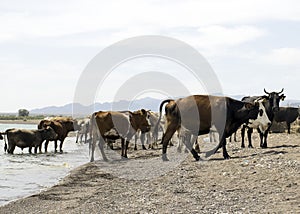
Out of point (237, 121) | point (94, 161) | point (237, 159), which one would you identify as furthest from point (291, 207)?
A: point (94, 161)

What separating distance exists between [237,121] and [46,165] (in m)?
8.63

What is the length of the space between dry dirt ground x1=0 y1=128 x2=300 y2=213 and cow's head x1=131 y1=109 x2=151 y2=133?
7940 millimetres

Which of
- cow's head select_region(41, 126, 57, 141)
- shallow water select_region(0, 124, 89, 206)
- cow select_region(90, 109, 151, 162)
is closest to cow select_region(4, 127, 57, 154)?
cow's head select_region(41, 126, 57, 141)

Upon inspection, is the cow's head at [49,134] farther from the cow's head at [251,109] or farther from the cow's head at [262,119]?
the cow's head at [251,109]

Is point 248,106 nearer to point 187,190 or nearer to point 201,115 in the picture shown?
point 201,115

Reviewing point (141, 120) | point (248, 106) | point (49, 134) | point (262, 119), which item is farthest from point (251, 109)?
point (49, 134)

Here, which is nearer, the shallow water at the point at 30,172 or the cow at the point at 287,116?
the shallow water at the point at 30,172

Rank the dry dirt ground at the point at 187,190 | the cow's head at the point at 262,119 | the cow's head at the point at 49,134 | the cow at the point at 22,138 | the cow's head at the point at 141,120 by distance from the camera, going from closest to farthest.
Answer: the dry dirt ground at the point at 187,190, the cow's head at the point at 262,119, the cow's head at the point at 141,120, the cow at the point at 22,138, the cow's head at the point at 49,134

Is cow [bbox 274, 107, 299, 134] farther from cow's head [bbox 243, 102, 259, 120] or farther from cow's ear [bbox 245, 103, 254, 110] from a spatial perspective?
cow's ear [bbox 245, 103, 254, 110]

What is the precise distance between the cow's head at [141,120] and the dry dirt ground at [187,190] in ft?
26.1

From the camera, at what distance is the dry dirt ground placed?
1009 centimetres

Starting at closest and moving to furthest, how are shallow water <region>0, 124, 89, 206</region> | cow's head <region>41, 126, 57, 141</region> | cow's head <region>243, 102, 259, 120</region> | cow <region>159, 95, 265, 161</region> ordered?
shallow water <region>0, 124, 89, 206</region>, cow <region>159, 95, 265, 161</region>, cow's head <region>243, 102, 259, 120</region>, cow's head <region>41, 126, 57, 141</region>

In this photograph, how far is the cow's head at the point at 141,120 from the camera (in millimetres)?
25266

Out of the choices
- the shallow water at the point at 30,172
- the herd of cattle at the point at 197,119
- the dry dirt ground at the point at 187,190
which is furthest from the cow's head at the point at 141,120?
the dry dirt ground at the point at 187,190
